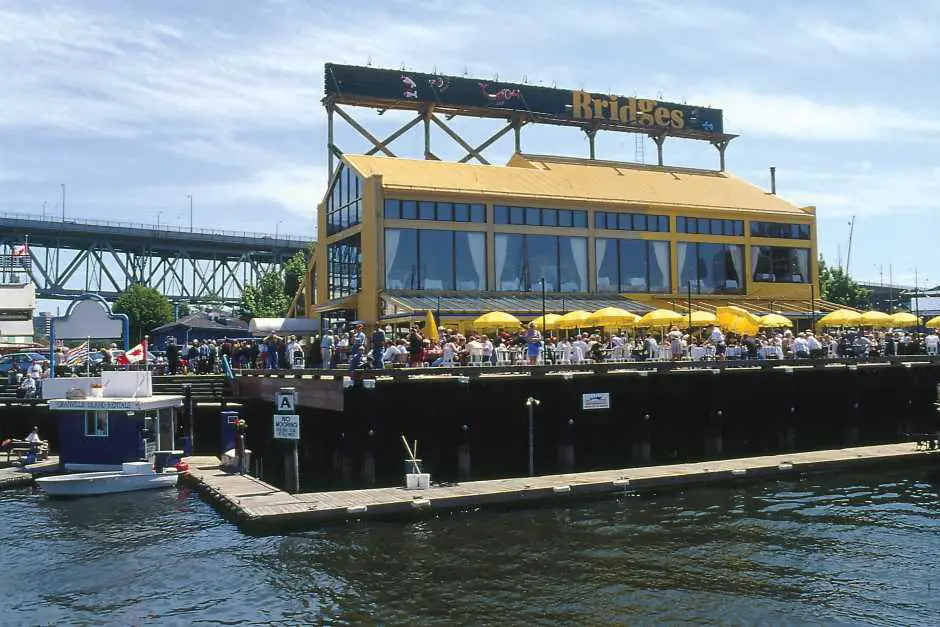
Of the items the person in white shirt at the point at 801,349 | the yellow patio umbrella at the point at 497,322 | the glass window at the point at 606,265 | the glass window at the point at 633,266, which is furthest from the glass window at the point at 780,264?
the yellow patio umbrella at the point at 497,322

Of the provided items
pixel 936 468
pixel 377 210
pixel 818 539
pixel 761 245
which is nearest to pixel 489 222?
pixel 377 210

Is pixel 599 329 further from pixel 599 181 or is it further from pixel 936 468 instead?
pixel 936 468

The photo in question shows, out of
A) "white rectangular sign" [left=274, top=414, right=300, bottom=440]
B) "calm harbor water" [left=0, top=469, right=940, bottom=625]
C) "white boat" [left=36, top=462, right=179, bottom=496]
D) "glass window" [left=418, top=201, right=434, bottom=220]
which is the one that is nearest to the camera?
"calm harbor water" [left=0, top=469, right=940, bottom=625]

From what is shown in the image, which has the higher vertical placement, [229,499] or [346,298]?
[346,298]

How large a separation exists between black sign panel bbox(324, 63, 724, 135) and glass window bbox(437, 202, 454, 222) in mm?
11337

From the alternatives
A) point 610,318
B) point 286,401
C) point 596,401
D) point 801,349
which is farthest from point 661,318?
point 286,401

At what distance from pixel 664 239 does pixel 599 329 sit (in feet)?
33.3

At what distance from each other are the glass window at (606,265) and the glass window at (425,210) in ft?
32.9

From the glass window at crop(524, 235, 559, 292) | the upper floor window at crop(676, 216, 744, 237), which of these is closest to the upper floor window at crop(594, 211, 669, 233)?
the upper floor window at crop(676, 216, 744, 237)

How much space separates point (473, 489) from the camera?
2328 cm

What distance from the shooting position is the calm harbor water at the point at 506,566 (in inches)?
599

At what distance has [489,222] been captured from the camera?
152ft

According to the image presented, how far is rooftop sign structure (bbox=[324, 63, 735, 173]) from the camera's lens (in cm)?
5303

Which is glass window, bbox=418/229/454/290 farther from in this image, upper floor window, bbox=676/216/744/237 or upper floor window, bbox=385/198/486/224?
upper floor window, bbox=676/216/744/237
